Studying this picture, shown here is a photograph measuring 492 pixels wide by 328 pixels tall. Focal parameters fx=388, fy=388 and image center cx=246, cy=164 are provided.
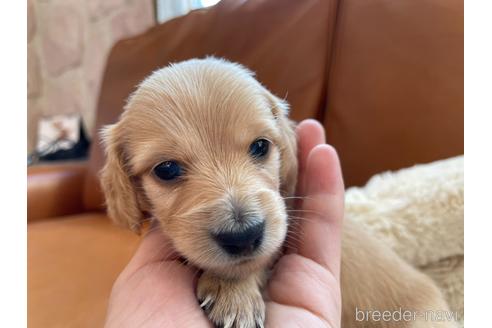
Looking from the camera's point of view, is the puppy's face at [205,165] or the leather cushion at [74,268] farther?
the leather cushion at [74,268]

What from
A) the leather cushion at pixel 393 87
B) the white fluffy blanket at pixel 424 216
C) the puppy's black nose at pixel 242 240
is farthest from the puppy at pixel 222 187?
the leather cushion at pixel 393 87

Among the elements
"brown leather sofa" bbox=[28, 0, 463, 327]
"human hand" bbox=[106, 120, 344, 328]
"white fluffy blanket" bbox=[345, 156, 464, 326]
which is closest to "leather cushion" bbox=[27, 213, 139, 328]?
"brown leather sofa" bbox=[28, 0, 463, 327]

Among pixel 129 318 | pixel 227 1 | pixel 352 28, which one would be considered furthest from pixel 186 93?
pixel 352 28

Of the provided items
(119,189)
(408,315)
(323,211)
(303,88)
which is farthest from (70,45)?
(408,315)

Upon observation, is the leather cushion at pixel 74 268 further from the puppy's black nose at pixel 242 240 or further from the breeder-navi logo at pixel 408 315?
the breeder-navi logo at pixel 408 315
